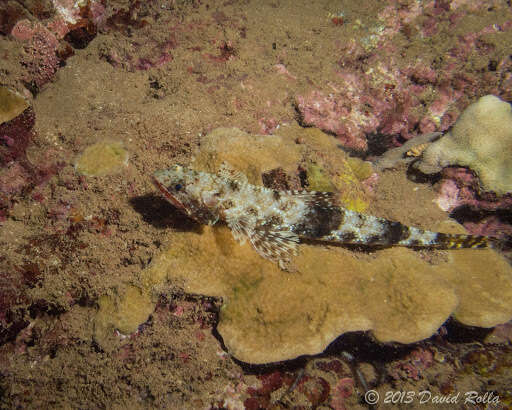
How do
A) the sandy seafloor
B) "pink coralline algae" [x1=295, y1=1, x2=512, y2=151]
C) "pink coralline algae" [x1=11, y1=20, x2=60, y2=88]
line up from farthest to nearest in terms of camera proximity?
"pink coralline algae" [x1=295, y1=1, x2=512, y2=151]
"pink coralline algae" [x1=11, y1=20, x2=60, y2=88]
the sandy seafloor

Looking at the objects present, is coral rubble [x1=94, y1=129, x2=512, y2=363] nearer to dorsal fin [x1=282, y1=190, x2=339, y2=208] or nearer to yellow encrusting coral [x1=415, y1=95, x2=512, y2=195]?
dorsal fin [x1=282, y1=190, x2=339, y2=208]

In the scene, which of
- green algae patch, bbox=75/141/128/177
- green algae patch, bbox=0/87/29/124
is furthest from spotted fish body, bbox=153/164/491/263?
green algae patch, bbox=0/87/29/124

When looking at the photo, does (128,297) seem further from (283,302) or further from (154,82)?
(154,82)

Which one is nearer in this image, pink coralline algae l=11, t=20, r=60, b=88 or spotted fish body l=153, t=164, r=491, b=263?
spotted fish body l=153, t=164, r=491, b=263

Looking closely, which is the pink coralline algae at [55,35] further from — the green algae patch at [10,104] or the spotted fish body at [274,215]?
the spotted fish body at [274,215]

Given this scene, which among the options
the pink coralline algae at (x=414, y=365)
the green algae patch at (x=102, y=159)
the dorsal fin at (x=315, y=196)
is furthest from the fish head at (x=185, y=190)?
the pink coralline algae at (x=414, y=365)

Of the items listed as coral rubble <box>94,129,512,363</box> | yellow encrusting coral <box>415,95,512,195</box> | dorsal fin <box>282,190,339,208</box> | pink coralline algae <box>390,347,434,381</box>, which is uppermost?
yellow encrusting coral <box>415,95,512,195</box>
